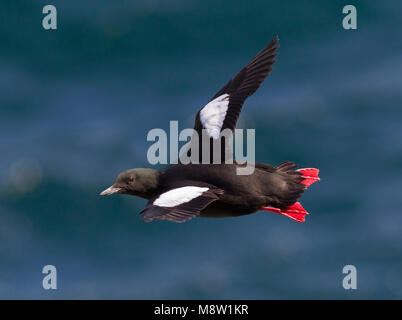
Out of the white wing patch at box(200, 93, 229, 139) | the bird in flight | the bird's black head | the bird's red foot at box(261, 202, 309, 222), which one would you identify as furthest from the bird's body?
the white wing patch at box(200, 93, 229, 139)

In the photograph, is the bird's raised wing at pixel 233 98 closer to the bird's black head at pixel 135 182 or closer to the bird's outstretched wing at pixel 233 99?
the bird's outstretched wing at pixel 233 99

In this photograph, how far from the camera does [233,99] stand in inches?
350

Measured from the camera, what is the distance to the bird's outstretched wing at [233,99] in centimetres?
855

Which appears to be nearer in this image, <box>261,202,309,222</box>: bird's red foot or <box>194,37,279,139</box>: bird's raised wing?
<box>194,37,279,139</box>: bird's raised wing

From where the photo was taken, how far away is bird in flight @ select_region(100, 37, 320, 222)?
23.8ft

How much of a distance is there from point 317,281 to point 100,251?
6.03 m

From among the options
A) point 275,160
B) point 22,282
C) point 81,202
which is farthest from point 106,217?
point 275,160

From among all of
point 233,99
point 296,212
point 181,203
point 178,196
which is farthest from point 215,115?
point 181,203

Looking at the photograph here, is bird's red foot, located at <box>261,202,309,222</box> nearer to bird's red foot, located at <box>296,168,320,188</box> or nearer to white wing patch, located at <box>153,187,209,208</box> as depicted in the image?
bird's red foot, located at <box>296,168,320,188</box>

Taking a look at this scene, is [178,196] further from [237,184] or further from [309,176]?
[309,176]

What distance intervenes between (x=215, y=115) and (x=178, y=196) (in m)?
1.62

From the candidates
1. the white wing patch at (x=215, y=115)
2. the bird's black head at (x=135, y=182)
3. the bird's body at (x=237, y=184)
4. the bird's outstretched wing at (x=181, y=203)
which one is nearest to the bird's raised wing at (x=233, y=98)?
the white wing patch at (x=215, y=115)

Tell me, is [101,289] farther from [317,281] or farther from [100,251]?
[317,281]

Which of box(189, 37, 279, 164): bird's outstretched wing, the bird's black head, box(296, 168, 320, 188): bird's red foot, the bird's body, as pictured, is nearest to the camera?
the bird's body
